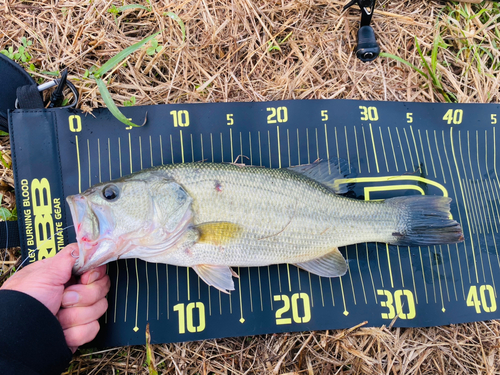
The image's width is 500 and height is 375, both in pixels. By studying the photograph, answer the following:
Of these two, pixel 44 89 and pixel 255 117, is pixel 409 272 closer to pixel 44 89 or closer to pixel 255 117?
pixel 255 117

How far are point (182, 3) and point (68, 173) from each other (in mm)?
1968

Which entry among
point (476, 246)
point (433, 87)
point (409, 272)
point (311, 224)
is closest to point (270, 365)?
point (311, 224)

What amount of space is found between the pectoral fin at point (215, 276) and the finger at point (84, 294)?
824 mm

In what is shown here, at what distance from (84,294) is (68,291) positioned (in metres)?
0.12

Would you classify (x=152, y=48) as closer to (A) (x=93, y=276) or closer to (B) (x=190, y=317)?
(A) (x=93, y=276)

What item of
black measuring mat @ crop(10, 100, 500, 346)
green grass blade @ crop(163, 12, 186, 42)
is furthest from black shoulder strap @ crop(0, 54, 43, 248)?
green grass blade @ crop(163, 12, 186, 42)

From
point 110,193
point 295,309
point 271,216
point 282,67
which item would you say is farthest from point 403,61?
point 110,193

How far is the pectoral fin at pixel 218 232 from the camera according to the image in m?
2.28

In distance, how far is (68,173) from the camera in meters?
2.72

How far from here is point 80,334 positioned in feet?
7.63

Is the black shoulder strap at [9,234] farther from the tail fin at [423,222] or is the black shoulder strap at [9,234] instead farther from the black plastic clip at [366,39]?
the black plastic clip at [366,39]

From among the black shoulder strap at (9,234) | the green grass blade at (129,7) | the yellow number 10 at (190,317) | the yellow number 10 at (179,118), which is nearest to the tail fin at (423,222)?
the yellow number 10 at (190,317)

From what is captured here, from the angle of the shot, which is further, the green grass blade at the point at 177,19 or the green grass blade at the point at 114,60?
the green grass blade at the point at 177,19

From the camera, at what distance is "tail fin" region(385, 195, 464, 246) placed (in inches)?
102
